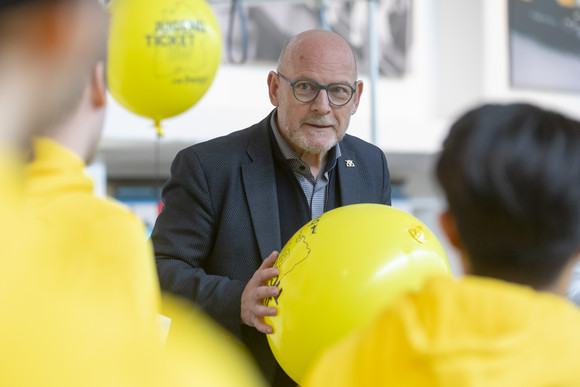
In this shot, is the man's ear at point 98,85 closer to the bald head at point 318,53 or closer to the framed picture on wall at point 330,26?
the bald head at point 318,53

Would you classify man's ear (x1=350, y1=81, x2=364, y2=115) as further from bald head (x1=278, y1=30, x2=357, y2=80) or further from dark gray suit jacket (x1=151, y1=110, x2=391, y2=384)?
dark gray suit jacket (x1=151, y1=110, x2=391, y2=384)

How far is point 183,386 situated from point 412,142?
5.55 metres

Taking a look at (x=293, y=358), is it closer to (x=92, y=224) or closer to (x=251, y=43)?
(x=92, y=224)

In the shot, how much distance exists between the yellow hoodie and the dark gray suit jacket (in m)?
0.91

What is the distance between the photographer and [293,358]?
1209mm

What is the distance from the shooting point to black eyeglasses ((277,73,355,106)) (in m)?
1.74

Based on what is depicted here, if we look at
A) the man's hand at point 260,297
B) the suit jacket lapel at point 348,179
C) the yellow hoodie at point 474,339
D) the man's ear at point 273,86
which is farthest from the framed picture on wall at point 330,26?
the yellow hoodie at point 474,339

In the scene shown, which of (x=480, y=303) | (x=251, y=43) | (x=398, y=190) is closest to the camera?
(x=480, y=303)

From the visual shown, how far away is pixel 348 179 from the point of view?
1805 mm

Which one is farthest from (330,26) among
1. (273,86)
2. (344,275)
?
(344,275)

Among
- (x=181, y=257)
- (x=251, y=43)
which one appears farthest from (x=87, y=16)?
(x=251, y=43)

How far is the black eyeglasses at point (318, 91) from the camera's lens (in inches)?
68.4

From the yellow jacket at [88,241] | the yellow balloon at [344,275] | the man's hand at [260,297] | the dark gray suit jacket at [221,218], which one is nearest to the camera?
the yellow jacket at [88,241]

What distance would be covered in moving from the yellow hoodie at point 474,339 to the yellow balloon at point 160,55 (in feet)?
3.85
